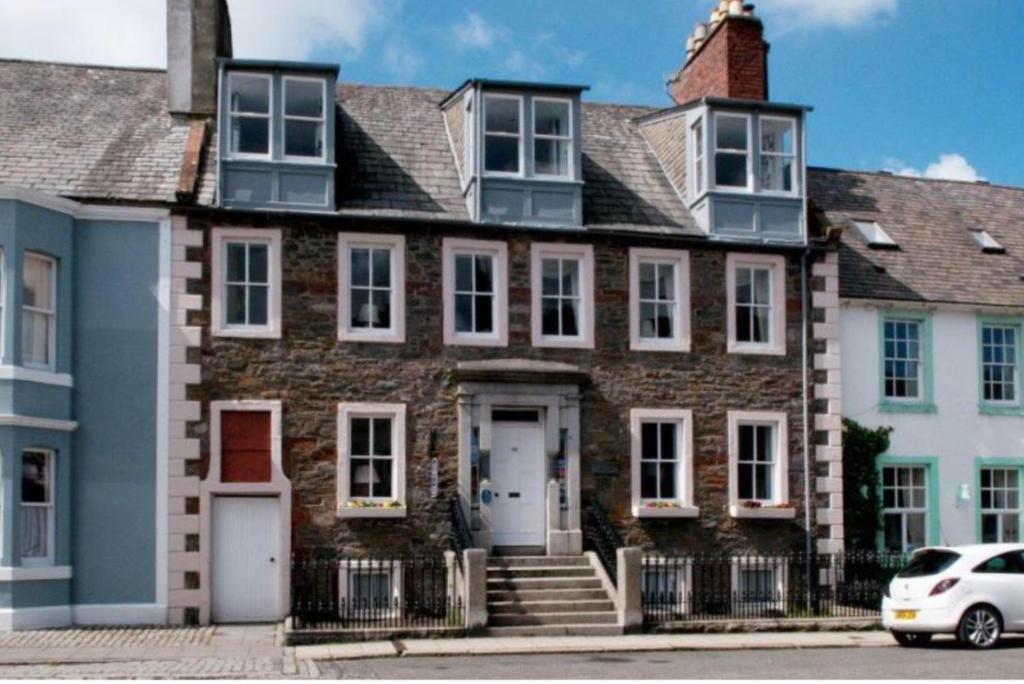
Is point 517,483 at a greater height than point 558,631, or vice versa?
point 517,483

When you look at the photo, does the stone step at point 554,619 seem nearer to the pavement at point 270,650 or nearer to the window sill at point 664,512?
the pavement at point 270,650

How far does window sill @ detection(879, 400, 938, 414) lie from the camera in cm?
2786

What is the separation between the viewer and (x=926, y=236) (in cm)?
3056

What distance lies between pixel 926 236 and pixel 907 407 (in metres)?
4.46

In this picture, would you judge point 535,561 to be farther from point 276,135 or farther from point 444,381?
point 276,135

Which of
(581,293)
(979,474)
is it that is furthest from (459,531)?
(979,474)

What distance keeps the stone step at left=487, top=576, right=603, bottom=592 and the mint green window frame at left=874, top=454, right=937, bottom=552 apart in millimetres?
6768

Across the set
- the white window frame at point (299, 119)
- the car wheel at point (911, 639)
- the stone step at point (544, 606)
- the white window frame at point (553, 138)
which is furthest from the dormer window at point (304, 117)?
the car wheel at point (911, 639)

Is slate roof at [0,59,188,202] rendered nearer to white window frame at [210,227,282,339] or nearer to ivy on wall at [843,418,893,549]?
white window frame at [210,227,282,339]

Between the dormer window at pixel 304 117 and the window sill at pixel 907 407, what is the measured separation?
11683mm

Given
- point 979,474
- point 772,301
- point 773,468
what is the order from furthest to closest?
point 979,474 → point 772,301 → point 773,468

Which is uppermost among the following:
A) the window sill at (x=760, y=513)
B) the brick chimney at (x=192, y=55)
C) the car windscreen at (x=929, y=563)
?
the brick chimney at (x=192, y=55)

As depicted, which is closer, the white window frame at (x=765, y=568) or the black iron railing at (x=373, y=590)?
the black iron railing at (x=373, y=590)

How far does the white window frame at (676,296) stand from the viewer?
85.6 feet
